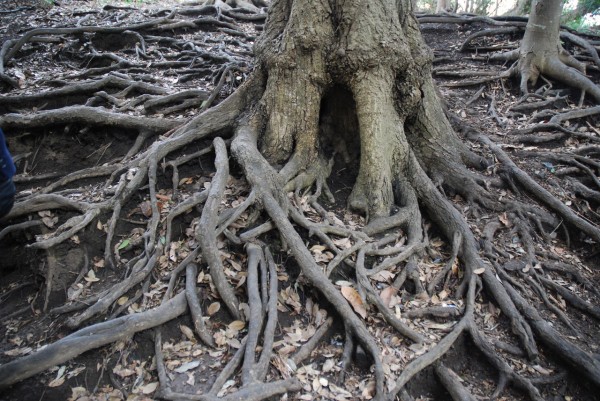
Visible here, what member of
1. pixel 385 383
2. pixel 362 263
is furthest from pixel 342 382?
pixel 362 263

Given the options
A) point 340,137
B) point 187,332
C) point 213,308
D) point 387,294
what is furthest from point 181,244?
point 340,137

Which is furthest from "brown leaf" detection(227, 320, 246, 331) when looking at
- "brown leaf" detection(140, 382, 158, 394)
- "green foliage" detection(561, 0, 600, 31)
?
"green foliage" detection(561, 0, 600, 31)

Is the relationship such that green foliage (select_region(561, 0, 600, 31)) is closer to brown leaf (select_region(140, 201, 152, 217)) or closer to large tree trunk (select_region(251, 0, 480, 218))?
large tree trunk (select_region(251, 0, 480, 218))

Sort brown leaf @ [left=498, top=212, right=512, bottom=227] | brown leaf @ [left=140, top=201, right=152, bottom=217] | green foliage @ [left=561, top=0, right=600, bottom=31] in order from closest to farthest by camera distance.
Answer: brown leaf @ [left=140, top=201, right=152, bottom=217] < brown leaf @ [left=498, top=212, right=512, bottom=227] < green foliage @ [left=561, top=0, right=600, bottom=31]

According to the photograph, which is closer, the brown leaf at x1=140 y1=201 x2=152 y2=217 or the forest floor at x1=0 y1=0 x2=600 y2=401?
the forest floor at x1=0 y1=0 x2=600 y2=401

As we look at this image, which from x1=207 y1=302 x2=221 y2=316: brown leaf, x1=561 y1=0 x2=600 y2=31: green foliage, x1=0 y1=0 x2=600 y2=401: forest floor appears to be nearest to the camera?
x1=0 y1=0 x2=600 y2=401: forest floor

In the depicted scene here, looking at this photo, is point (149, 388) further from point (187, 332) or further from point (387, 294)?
point (387, 294)

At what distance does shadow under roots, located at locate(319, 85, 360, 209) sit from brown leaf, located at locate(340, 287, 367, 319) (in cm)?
146

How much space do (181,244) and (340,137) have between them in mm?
2217

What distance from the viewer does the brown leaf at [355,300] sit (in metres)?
3.38

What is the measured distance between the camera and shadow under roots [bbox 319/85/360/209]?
4.75m

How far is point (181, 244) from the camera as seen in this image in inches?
150

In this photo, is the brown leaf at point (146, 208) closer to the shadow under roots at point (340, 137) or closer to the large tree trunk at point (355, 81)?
the large tree trunk at point (355, 81)

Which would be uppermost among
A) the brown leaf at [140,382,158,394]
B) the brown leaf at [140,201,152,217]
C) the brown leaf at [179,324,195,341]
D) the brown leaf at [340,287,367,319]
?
the brown leaf at [140,201,152,217]
